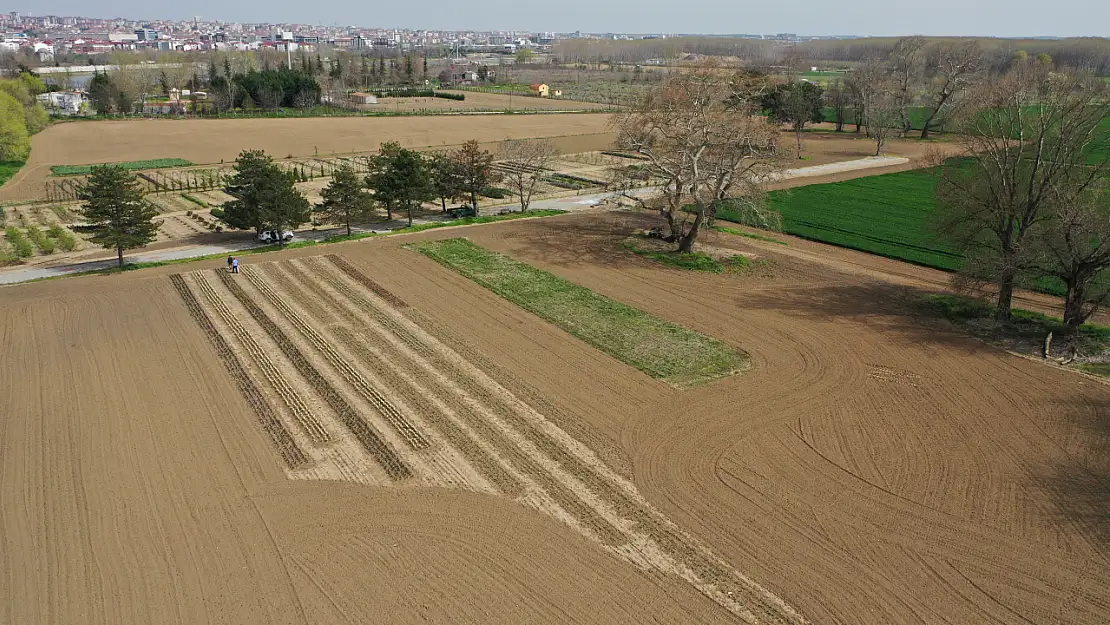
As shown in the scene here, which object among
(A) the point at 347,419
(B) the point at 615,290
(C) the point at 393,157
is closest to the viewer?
(A) the point at 347,419

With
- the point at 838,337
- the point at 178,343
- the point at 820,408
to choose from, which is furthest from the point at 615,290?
the point at 178,343

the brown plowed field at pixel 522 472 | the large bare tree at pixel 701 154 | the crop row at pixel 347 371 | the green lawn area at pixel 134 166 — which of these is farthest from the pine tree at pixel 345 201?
the green lawn area at pixel 134 166

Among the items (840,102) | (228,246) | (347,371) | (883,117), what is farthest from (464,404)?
(840,102)

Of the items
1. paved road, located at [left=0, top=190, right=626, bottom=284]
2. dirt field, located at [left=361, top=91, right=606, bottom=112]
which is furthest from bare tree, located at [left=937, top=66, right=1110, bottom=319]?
dirt field, located at [left=361, top=91, right=606, bottom=112]

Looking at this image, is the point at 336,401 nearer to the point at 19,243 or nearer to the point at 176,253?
the point at 176,253

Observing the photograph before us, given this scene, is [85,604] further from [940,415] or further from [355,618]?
[940,415]
